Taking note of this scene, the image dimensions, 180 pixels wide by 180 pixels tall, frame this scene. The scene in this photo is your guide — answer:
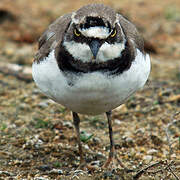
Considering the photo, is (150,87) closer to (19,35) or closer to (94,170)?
(94,170)

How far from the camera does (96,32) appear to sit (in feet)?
12.9

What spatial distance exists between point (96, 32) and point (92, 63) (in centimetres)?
31

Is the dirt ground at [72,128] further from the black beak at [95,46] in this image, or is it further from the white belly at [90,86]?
the black beak at [95,46]

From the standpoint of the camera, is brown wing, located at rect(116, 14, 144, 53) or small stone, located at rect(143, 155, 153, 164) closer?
brown wing, located at rect(116, 14, 144, 53)

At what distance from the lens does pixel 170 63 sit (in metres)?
8.00

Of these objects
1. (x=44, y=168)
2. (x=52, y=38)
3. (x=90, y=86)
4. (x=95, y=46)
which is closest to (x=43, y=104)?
(x=44, y=168)

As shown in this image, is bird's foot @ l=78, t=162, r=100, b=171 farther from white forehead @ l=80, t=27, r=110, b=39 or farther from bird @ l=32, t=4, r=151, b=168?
white forehead @ l=80, t=27, r=110, b=39

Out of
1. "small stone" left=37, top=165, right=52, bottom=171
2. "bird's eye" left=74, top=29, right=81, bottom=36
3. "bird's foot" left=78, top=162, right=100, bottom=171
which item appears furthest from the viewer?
"bird's foot" left=78, top=162, right=100, bottom=171

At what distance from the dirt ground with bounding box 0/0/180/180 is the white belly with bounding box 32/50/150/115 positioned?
2.50 feet

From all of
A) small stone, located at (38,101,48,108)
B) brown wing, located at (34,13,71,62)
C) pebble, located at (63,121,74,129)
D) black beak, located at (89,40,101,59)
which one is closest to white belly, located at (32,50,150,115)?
brown wing, located at (34,13,71,62)

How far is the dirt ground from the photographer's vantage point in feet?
16.3

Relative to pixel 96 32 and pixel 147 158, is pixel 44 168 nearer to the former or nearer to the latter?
pixel 147 158

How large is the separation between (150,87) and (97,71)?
302 centimetres

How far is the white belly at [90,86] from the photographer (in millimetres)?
4188
